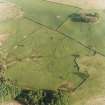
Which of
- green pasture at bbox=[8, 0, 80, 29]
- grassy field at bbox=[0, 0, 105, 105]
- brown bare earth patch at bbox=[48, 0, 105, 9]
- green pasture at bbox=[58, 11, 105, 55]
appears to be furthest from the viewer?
brown bare earth patch at bbox=[48, 0, 105, 9]

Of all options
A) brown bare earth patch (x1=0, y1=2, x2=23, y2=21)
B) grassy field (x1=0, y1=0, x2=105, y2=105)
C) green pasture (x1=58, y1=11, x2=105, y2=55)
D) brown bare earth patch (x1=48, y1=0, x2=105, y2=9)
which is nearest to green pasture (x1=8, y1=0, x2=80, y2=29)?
grassy field (x1=0, y1=0, x2=105, y2=105)

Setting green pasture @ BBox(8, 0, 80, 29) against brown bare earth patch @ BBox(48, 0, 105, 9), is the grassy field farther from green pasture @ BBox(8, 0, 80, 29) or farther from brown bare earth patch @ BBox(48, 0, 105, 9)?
brown bare earth patch @ BBox(48, 0, 105, 9)

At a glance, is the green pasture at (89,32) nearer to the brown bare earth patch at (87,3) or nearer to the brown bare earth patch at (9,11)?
the brown bare earth patch at (87,3)

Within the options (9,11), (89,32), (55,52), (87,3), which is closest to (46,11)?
(9,11)

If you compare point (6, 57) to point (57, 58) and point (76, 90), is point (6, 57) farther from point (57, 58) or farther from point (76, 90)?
point (76, 90)

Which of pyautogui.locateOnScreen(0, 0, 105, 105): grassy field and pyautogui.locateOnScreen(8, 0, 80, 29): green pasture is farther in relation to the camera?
pyautogui.locateOnScreen(8, 0, 80, 29): green pasture

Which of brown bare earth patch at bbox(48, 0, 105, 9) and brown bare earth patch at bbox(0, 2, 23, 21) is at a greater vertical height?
brown bare earth patch at bbox(48, 0, 105, 9)

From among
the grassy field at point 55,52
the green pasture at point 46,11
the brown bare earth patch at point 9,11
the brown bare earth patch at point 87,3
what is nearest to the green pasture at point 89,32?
the grassy field at point 55,52

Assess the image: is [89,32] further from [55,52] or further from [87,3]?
[87,3]

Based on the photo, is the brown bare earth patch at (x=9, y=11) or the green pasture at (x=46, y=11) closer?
the green pasture at (x=46, y=11)

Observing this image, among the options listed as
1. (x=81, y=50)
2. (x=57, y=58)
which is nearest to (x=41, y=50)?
(x=57, y=58)
